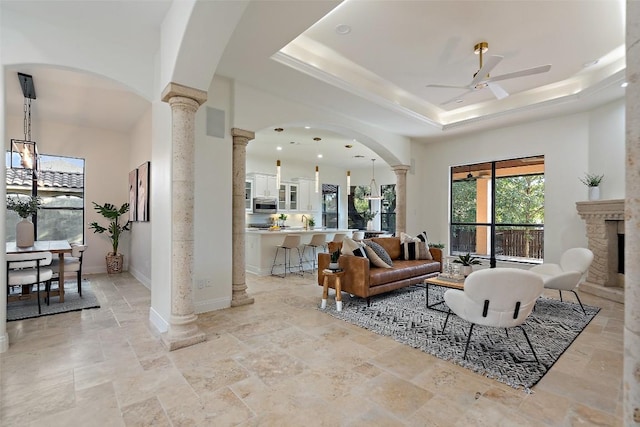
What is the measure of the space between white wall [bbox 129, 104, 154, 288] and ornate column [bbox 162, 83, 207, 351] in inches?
99.6

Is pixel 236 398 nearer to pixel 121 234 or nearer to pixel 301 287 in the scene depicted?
pixel 301 287

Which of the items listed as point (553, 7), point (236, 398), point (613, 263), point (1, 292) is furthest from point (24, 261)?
point (613, 263)

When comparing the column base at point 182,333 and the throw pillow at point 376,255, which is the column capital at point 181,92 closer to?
the column base at point 182,333

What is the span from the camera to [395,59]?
431 cm

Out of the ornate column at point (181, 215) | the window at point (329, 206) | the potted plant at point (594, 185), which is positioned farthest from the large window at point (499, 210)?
the ornate column at point (181, 215)

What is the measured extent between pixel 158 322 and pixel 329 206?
28.2 ft

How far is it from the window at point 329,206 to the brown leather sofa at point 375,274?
592cm

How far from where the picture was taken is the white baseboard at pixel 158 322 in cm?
330

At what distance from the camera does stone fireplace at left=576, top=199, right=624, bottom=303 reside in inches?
195

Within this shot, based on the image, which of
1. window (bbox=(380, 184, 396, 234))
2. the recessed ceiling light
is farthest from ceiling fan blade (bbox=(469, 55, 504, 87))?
window (bbox=(380, 184, 396, 234))

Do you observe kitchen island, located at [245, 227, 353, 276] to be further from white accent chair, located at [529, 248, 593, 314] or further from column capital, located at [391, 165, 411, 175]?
white accent chair, located at [529, 248, 593, 314]

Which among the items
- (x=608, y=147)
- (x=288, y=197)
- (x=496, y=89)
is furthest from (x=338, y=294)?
(x=288, y=197)

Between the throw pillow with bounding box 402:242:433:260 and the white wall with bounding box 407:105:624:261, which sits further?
the throw pillow with bounding box 402:242:433:260

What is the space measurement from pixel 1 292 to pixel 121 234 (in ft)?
14.3
